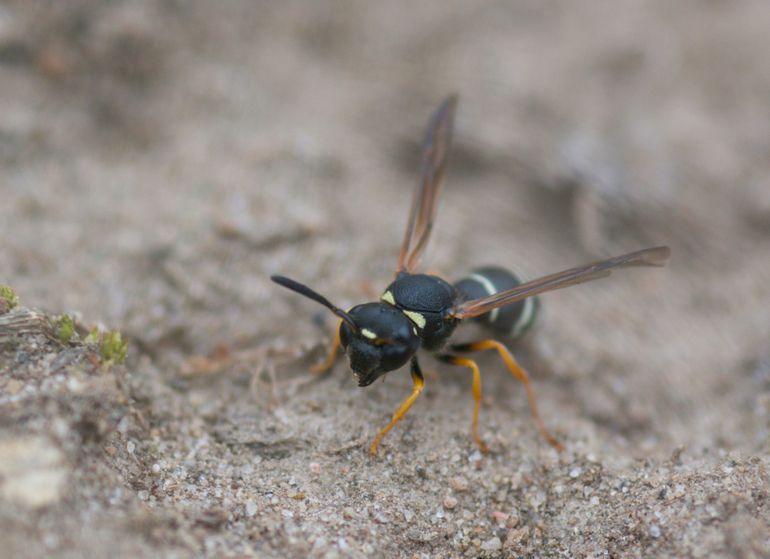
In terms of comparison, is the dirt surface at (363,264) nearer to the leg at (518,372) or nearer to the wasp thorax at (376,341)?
the leg at (518,372)

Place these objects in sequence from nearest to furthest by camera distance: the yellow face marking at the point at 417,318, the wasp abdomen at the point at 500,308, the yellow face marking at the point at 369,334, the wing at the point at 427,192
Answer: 1. the yellow face marking at the point at 369,334
2. the yellow face marking at the point at 417,318
3. the wasp abdomen at the point at 500,308
4. the wing at the point at 427,192

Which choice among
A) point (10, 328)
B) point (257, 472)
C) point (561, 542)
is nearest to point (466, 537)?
point (561, 542)

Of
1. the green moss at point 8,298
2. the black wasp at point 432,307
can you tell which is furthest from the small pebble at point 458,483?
the green moss at point 8,298

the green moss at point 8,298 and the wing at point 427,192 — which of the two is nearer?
the green moss at point 8,298

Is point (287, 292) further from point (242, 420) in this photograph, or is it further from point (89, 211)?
point (89, 211)

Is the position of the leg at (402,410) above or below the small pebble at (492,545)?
above

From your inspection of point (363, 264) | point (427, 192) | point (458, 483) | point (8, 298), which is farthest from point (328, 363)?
point (8, 298)

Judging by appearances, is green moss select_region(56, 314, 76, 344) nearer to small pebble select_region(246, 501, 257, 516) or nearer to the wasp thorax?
small pebble select_region(246, 501, 257, 516)
